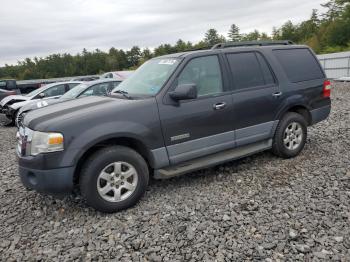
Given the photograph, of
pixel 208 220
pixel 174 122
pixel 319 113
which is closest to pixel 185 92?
pixel 174 122

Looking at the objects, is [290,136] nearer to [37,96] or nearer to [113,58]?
[37,96]

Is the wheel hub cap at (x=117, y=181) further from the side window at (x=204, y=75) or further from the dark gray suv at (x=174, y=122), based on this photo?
the side window at (x=204, y=75)

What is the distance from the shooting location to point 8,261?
3.02 m

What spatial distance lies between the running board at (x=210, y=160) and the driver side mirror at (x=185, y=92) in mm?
892

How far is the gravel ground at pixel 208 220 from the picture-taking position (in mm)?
2975

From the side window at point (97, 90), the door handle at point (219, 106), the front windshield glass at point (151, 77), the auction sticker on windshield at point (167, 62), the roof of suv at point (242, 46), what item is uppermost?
the roof of suv at point (242, 46)

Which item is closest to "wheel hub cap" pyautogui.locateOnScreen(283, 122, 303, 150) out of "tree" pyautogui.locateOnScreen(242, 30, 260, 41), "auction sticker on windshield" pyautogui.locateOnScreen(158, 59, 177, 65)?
"auction sticker on windshield" pyautogui.locateOnScreen(158, 59, 177, 65)

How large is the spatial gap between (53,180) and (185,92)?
1.80 metres

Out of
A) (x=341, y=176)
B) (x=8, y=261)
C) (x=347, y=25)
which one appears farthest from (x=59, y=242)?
(x=347, y=25)

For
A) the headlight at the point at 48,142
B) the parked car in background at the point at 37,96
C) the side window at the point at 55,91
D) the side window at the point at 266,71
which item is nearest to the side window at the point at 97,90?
the parked car in background at the point at 37,96

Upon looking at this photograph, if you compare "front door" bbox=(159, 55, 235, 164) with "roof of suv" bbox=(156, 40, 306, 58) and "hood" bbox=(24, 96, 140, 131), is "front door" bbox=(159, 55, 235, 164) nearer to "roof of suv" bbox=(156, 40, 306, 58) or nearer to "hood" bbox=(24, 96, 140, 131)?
"roof of suv" bbox=(156, 40, 306, 58)

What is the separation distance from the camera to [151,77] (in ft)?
14.6

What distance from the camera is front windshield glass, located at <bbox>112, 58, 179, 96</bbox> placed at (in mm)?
4160

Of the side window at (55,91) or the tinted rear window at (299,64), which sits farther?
the side window at (55,91)
